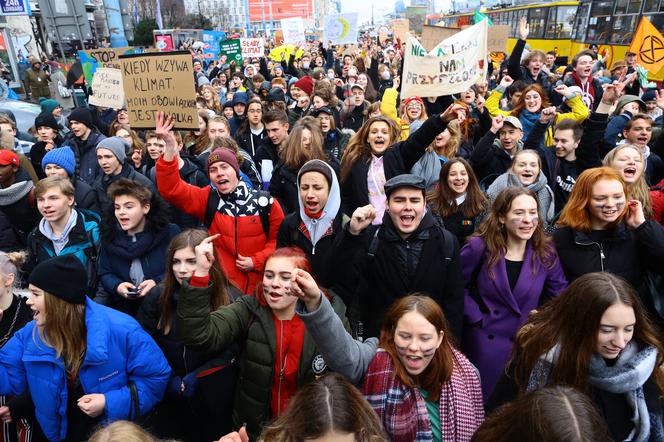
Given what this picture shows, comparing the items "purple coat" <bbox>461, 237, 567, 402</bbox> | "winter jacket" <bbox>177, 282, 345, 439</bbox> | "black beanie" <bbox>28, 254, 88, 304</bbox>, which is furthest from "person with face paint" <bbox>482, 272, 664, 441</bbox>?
"black beanie" <bbox>28, 254, 88, 304</bbox>

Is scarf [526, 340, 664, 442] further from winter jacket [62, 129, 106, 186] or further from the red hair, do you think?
winter jacket [62, 129, 106, 186]

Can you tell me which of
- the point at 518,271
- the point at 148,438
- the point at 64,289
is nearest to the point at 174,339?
the point at 64,289

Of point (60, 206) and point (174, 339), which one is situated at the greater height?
point (60, 206)

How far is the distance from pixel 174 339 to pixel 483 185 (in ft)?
11.6

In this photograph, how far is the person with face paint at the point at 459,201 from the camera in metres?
4.09

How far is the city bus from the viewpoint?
13587 millimetres

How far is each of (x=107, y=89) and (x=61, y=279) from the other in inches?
205

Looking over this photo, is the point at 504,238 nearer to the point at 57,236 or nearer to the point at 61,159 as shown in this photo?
the point at 57,236

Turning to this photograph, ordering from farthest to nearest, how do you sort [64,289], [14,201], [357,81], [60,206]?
1. [357,81]
2. [14,201]
3. [60,206]
4. [64,289]

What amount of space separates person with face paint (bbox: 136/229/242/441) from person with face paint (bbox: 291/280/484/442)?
2.53 ft

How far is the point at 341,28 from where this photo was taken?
15477mm

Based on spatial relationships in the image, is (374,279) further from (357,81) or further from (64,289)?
(357,81)

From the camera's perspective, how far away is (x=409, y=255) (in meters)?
3.06

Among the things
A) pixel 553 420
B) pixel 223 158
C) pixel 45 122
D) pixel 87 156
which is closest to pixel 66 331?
pixel 223 158
